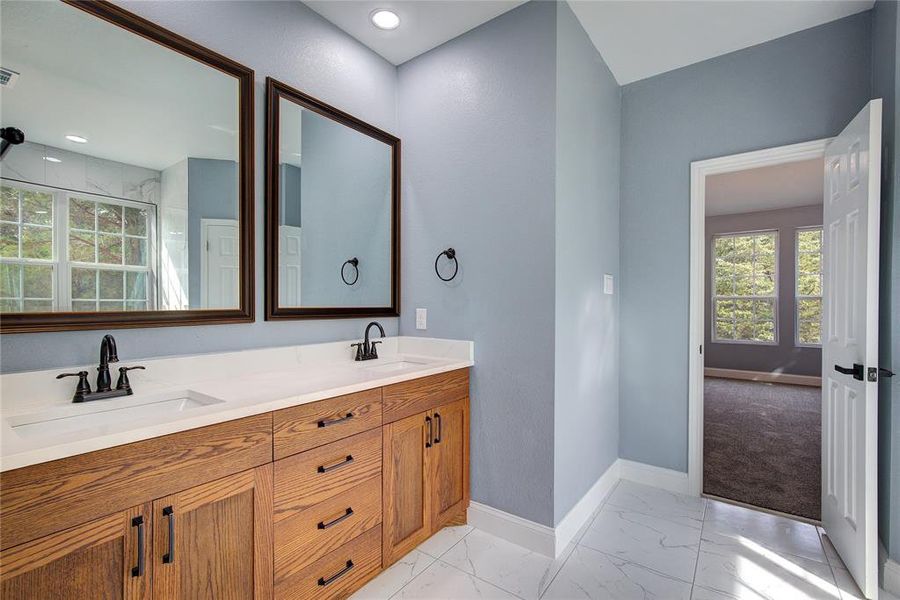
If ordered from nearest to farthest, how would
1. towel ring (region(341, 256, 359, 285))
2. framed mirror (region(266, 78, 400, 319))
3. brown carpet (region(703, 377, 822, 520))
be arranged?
framed mirror (region(266, 78, 400, 319))
towel ring (region(341, 256, 359, 285))
brown carpet (region(703, 377, 822, 520))

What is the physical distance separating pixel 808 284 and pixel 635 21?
19.9ft

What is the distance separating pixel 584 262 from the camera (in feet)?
7.91

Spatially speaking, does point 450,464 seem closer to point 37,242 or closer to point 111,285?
point 111,285

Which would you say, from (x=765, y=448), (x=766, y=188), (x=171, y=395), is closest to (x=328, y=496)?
(x=171, y=395)

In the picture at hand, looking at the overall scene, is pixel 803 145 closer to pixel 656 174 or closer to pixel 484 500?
pixel 656 174

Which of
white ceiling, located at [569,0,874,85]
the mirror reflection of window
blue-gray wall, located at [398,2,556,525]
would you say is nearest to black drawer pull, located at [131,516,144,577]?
the mirror reflection of window

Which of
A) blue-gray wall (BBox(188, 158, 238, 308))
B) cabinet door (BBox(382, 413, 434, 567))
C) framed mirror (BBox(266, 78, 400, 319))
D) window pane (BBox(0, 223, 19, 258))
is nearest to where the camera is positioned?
window pane (BBox(0, 223, 19, 258))

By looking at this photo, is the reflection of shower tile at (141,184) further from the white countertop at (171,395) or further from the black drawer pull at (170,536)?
the black drawer pull at (170,536)

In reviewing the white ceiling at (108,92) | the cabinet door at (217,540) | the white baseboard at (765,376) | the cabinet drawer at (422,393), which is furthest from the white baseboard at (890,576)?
the white baseboard at (765,376)

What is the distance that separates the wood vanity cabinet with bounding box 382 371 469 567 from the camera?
1863mm

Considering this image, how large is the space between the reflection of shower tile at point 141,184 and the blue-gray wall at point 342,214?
63 cm

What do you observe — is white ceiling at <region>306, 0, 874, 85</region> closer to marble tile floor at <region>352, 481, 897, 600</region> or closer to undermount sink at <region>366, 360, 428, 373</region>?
undermount sink at <region>366, 360, 428, 373</region>

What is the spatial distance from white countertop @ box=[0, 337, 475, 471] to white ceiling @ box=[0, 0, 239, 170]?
0.79 metres

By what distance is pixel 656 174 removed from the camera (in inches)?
114
